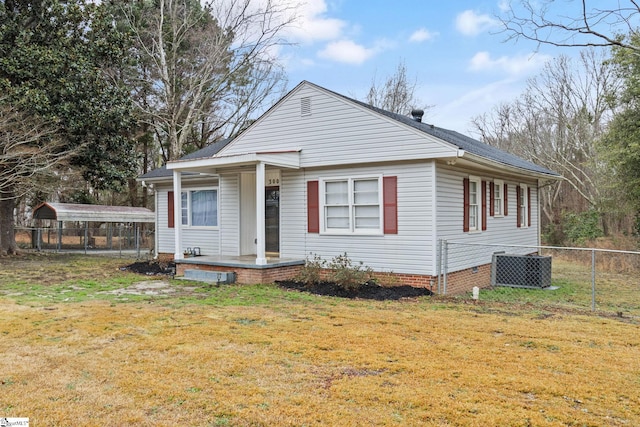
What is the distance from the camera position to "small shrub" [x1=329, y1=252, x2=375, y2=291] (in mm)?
9797

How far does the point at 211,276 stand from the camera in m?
11.2

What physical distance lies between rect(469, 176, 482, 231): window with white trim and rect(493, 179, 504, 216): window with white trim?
1289mm

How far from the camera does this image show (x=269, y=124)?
40.9 ft

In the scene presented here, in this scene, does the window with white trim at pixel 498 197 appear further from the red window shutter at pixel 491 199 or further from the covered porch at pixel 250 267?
the covered porch at pixel 250 267

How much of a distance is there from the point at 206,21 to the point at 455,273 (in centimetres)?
2065

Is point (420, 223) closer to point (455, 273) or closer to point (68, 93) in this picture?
point (455, 273)

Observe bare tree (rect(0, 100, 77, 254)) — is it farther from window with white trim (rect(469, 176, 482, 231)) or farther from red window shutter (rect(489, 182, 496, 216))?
red window shutter (rect(489, 182, 496, 216))

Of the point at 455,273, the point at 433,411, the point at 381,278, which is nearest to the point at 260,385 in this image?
the point at 433,411

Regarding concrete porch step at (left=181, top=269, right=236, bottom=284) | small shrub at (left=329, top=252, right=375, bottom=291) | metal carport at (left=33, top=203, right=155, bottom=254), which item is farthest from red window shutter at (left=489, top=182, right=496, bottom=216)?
metal carport at (left=33, top=203, right=155, bottom=254)

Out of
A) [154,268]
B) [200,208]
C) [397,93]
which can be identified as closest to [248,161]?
[200,208]

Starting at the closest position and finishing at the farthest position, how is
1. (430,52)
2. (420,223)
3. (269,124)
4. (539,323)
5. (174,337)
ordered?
(174,337)
(539,323)
(420,223)
(269,124)
(430,52)

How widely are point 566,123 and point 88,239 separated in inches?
1118

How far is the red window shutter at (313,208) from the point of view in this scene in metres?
11.5

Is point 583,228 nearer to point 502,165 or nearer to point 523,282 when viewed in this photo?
point 523,282
